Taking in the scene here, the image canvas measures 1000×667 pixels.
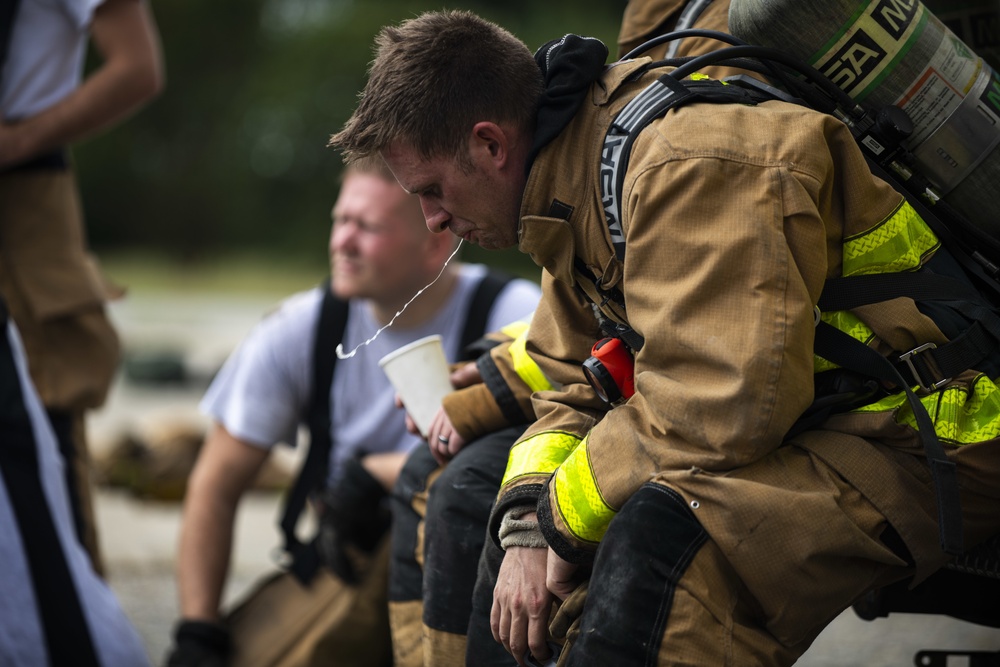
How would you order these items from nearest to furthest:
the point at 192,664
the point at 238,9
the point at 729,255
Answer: the point at 729,255 → the point at 192,664 → the point at 238,9

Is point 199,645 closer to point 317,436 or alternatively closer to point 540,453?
point 317,436

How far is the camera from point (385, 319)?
3.67m

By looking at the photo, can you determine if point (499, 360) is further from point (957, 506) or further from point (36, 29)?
point (36, 29)

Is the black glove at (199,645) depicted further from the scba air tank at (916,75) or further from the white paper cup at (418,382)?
the scba air tank at (916,75)

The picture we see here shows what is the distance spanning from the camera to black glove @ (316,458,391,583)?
3340mm

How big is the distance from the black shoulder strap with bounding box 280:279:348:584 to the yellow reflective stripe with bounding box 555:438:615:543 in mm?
1768

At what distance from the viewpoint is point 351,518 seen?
334 cm

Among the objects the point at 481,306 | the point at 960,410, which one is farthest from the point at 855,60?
the point at 481,306

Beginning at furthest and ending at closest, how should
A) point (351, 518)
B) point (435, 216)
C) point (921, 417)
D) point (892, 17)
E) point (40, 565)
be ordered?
point (351, 518) < point (40, 565) < point (435, 216) < point (892, 17) < point (921, 417)

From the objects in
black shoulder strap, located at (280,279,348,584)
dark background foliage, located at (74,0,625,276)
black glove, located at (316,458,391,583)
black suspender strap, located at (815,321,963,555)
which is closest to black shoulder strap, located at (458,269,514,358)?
black shoulder strap, located at (280,279,348,584)

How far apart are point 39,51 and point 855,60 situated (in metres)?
2.57

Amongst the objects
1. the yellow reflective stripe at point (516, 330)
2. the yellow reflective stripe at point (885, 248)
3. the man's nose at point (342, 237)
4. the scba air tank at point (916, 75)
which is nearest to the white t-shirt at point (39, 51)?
the man's nose at point (342, 237)

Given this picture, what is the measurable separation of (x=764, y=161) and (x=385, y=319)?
6.69 feet

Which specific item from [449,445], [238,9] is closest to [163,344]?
[449,445]
